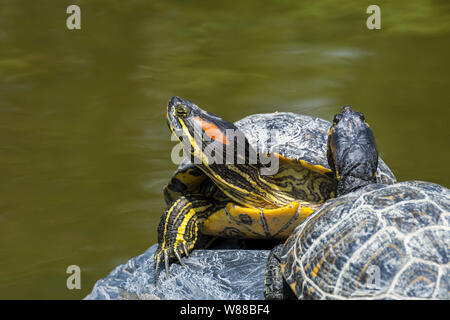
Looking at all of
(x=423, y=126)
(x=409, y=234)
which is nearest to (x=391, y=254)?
(x=409, y=234)

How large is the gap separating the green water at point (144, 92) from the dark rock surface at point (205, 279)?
1529mm

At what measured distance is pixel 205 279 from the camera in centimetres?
209

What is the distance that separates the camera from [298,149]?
2256 mm

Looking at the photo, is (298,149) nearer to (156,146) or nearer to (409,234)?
(409,234)

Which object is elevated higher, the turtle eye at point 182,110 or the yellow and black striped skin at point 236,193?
the turtle eye at point 182,110

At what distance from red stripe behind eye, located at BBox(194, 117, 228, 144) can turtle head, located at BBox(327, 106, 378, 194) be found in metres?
0.39

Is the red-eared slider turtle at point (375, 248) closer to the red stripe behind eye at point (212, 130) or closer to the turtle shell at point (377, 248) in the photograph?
the turtle shell at point (377, 248)

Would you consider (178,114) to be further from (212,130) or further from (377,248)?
(377,248)

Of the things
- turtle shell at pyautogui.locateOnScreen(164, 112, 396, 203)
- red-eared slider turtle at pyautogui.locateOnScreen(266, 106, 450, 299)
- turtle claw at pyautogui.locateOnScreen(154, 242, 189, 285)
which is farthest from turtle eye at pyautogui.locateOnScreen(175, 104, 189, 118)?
red-eared slider turtle at pyautogui.locateOnScreen(266, 106, 450, 299)

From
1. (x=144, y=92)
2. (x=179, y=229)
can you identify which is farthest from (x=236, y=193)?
(x=144, y=92)

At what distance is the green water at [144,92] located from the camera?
411 cm

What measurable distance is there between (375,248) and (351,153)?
1.78 ft

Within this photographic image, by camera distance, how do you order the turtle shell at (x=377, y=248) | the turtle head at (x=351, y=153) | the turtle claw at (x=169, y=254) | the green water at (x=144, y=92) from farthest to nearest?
the green water at (x=144, y=92)
the turtle claw at (x=169, y=254)
the turtle head at (x=351, y=153)
the turtle shell at (x=377, y=248)

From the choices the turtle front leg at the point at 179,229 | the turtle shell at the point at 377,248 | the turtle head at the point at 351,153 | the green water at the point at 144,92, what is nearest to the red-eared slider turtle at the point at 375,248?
the turtle shell at the point at 377,248
